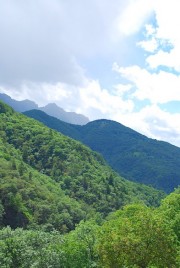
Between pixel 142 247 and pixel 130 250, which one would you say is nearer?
pixel 130 250

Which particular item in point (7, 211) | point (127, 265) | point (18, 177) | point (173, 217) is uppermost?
point (173, 217)

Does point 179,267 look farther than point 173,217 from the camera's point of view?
No

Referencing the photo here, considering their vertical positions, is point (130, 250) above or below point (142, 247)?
below

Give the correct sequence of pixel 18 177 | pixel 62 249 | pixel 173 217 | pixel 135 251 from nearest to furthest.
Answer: pixel 135 251, pixel 62 249, pixel 173 217, pixel 18 177

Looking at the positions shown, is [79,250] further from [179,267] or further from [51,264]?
[179,267]

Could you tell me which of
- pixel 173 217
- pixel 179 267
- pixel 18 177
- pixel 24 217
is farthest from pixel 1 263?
pixel 18 177

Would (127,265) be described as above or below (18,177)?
above

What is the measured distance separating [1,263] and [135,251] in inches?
755

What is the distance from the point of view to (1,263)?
48.3m

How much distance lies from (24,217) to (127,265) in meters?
118

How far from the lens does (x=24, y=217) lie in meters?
151

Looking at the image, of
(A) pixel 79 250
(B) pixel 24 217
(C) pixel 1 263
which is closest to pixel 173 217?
(A) pixel 79 250

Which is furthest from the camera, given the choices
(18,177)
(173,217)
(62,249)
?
(18,177)

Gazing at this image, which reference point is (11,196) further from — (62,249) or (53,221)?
(62,249)
